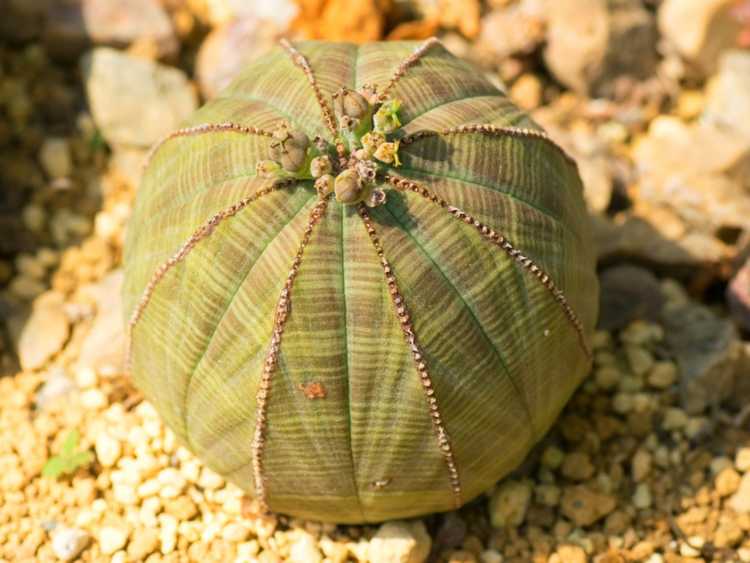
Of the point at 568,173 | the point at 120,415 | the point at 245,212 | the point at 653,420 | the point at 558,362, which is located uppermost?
the point at 245,212

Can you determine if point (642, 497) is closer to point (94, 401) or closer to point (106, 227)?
point (94, 401)

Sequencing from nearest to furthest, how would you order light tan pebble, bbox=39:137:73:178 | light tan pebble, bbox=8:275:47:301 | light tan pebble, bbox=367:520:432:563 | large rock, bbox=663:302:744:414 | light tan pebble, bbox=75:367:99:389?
1. light tan pebble, bbox=367:520:432:563
2. large rock, bbox=663:302:744:414
3. light tan pebble, bbox=75:367:99:389
4. light tan pebble, bbox=8:275:47:301
5. light tan pebble, bbox=39:137:73:178

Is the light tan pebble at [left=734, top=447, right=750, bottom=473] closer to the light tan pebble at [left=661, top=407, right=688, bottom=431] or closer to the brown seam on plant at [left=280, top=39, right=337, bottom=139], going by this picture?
the light tan pebble at [left=661, top=407, right=688, bottom=431]

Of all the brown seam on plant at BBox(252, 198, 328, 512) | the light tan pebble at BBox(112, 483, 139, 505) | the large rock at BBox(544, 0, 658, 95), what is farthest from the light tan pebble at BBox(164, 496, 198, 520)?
the large rock at BBox(544, 0, 658, 95)

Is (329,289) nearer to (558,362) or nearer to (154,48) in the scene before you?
(558,362)

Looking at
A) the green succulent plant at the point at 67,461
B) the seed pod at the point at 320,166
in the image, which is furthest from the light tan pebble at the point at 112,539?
the seed pod at the point at 320,166

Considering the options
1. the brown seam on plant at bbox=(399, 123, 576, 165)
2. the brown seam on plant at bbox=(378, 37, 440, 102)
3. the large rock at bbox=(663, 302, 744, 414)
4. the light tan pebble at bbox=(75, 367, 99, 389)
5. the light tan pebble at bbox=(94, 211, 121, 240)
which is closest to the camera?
the brown seam on plant at bbox=(399, 123, 576, 165)

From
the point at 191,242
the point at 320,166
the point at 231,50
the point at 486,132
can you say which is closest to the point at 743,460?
the point at 486,132

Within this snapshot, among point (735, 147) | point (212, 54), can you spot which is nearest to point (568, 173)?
point (735, 147)
